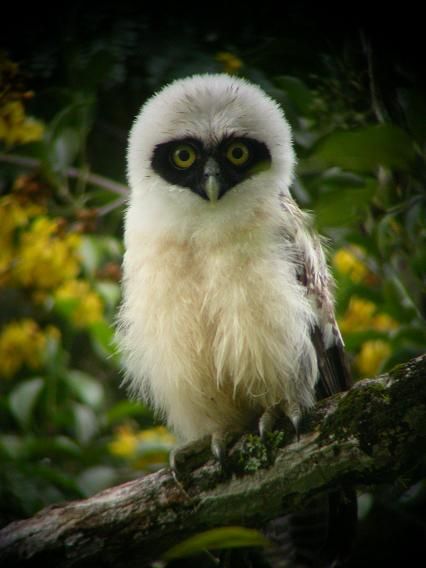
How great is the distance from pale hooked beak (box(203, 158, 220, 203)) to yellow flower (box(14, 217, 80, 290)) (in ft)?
3.48

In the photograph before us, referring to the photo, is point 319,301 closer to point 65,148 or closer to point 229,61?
point 229,61

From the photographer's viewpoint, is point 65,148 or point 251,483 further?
point 65,148

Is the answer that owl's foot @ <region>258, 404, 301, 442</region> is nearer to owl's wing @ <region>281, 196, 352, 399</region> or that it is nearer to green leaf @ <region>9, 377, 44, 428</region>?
owl's wing @ <region>281, 196, 352, 399</region>

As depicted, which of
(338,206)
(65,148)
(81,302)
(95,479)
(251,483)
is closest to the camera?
(338,206)

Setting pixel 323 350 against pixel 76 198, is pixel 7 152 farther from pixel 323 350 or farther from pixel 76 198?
pixel 323 350

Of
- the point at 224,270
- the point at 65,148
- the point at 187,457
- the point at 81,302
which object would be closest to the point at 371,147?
the point at 224,270

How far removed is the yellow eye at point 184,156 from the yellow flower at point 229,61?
57 cm

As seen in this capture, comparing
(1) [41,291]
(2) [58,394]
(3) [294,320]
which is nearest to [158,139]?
(3) [294,320]

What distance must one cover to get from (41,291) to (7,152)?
0.80 m

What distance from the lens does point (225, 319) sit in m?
2.85

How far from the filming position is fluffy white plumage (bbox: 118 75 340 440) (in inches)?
112

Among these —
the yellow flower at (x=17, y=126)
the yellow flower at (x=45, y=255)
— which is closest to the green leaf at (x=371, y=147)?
the yellow flower at (x=17, y=126)

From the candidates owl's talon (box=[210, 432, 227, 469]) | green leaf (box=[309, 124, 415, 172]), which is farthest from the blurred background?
owl's talon (box=[210, 432, 227, 469])

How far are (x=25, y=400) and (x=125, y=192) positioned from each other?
4.13 feet
